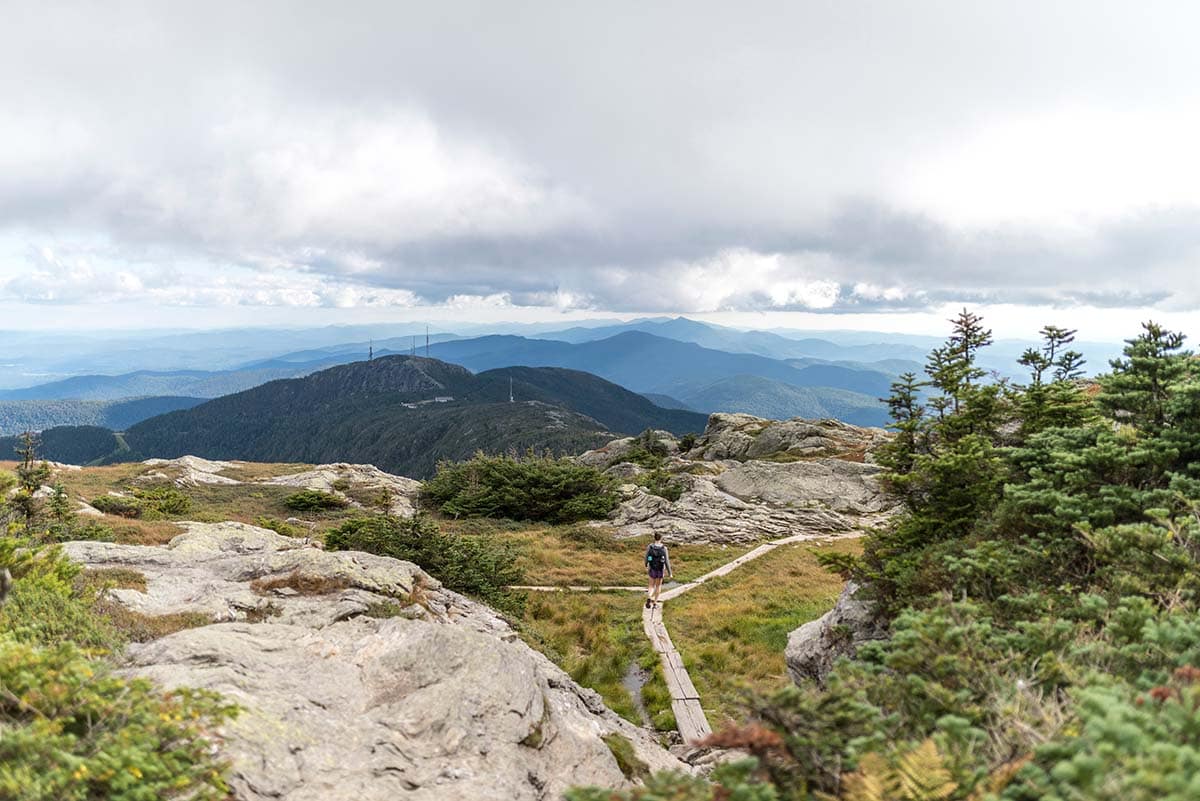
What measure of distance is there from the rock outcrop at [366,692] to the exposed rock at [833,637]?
3.97 metres

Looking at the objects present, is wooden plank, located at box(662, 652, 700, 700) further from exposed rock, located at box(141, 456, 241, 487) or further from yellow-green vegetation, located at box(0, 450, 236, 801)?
exposed rock, located at box(141, 456, 241, 487)

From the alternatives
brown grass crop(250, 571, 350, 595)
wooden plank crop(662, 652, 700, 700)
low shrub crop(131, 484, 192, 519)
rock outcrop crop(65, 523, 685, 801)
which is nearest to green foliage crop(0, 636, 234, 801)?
rock outcrop crop(65, 523, 685, 801)

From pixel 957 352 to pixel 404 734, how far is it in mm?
15047

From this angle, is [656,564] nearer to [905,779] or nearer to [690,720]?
[690,720]

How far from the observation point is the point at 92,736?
498 centimetres

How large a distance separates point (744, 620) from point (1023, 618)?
43.3 feet

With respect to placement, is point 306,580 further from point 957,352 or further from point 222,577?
point 957,352

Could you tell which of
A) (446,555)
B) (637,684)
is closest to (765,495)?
(637,684)

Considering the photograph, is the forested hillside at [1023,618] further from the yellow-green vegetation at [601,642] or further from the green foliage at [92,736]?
the yellow-green vegetation at [601,642]

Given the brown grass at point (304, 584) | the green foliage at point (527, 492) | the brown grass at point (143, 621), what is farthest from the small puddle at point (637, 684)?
the green foliage at point (527, 492)

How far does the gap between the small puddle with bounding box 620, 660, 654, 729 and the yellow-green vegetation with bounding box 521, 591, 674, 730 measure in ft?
0.19

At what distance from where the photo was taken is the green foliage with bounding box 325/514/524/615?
1711 centimetres

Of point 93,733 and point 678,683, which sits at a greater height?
point 93,733

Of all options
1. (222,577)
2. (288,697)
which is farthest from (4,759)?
(222,577)
